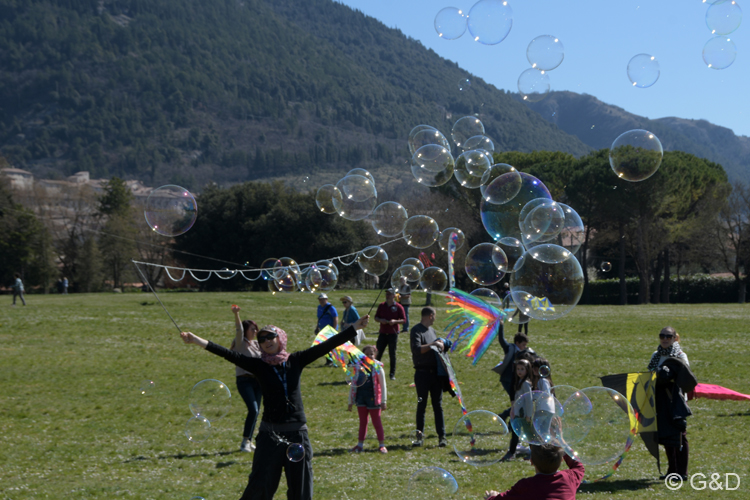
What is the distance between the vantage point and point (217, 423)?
9742mm

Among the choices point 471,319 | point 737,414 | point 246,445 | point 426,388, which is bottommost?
point 246,445

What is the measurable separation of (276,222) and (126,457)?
47635mm

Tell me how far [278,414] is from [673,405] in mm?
3987

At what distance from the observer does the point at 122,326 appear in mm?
22719

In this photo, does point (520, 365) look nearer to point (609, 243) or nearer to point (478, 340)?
point (478, 340)

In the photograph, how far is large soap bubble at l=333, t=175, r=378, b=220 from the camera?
12828 mm

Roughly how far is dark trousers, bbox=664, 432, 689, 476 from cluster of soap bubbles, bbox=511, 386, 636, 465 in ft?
3.96

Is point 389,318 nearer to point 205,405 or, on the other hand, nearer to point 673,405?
point 205,405

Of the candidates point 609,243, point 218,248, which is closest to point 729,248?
point 609,243

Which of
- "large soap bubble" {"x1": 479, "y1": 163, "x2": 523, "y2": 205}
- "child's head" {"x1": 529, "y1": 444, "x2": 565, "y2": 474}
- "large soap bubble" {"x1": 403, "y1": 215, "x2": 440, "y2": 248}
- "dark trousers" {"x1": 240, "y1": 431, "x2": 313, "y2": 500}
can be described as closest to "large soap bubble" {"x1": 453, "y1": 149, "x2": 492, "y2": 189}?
"large soap bubble" {"x1": 479, "y1": 163, "x2": 523, "y2": 205}

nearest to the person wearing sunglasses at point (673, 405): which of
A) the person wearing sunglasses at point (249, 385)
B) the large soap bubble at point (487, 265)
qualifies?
the person wearing sunglasses at point (249, 385)

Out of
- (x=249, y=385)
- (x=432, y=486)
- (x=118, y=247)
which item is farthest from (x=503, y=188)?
(x=118, y=247)

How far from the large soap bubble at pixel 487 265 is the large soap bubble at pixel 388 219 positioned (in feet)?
5.75

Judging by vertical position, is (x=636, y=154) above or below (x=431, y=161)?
below
